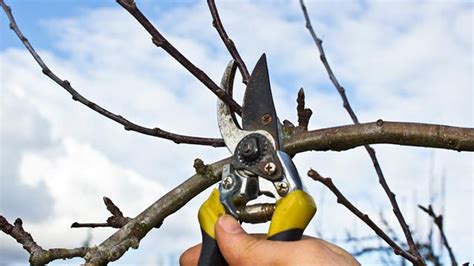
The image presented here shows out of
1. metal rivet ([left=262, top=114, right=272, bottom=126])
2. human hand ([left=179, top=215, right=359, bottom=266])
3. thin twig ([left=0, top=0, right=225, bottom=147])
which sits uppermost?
thin twig ([left=0, top=0, right=225, bottom=147])

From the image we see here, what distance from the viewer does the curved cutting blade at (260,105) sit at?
229 cm

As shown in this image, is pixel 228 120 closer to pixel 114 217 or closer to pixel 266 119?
pixel 266 119

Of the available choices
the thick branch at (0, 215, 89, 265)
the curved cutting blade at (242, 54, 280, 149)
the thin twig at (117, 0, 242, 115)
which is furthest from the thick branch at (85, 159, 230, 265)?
the thin twig at (117, 0, 242, 115)

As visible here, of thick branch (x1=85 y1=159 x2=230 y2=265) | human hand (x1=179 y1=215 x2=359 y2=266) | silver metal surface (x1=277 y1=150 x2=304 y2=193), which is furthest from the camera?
thick branch (x1=85 y1=159 x2=230 y2=265)

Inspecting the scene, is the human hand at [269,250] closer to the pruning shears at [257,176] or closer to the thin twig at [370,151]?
the pruning shears at [257,176]

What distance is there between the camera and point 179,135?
2830mm

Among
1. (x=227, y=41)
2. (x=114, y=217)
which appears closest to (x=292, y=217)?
(x=114, y=217)

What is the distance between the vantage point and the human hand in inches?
70.9

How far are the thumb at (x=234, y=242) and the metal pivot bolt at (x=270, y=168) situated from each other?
202 mm

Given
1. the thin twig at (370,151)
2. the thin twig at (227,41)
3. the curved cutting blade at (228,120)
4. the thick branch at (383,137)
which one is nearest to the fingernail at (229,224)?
the curved cutting blade at (228,120)

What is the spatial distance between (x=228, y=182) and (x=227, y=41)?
885mm

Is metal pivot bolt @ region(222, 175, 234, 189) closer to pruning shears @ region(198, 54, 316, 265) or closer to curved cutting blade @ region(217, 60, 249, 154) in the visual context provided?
pruning shears @ region(198, 54, 316, 265)

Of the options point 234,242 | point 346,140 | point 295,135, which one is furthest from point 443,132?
point 234,242

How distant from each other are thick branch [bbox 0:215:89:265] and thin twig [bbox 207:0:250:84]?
910 mm
